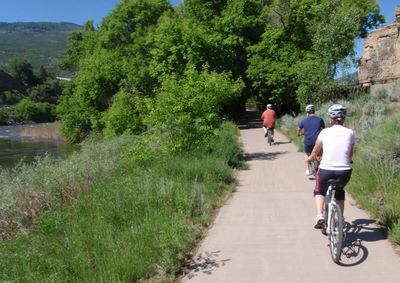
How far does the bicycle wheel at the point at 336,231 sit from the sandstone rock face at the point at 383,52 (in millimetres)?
26894

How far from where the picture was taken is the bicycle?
15.1ft

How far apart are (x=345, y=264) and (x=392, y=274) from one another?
1.67ft

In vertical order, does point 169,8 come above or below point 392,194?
above

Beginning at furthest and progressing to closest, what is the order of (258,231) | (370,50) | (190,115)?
1. (370,50)
2. (190,115)
3. (258,231)

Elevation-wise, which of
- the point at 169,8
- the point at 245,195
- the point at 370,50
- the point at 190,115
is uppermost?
the point at 169,8

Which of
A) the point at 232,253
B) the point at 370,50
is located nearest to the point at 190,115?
the point at 232,253

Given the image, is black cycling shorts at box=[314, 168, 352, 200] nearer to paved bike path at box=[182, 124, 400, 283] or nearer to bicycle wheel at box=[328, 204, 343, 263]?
bicycle wheel at box=[328, 204, 343, 263]

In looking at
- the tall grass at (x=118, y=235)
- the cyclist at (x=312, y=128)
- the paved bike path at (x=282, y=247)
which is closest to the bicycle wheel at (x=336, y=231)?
the paved bike path at (x=282, y=247)

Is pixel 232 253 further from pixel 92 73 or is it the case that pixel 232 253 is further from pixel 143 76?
pixel 92 73

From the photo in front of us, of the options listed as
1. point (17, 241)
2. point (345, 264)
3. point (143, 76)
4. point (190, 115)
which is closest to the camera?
point (345, 264)

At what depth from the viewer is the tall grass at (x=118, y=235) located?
14.3ft

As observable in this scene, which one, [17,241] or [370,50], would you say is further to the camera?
[370,50]

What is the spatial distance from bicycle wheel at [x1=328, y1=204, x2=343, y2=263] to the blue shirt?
4.28 m

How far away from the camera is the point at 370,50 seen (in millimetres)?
31734
